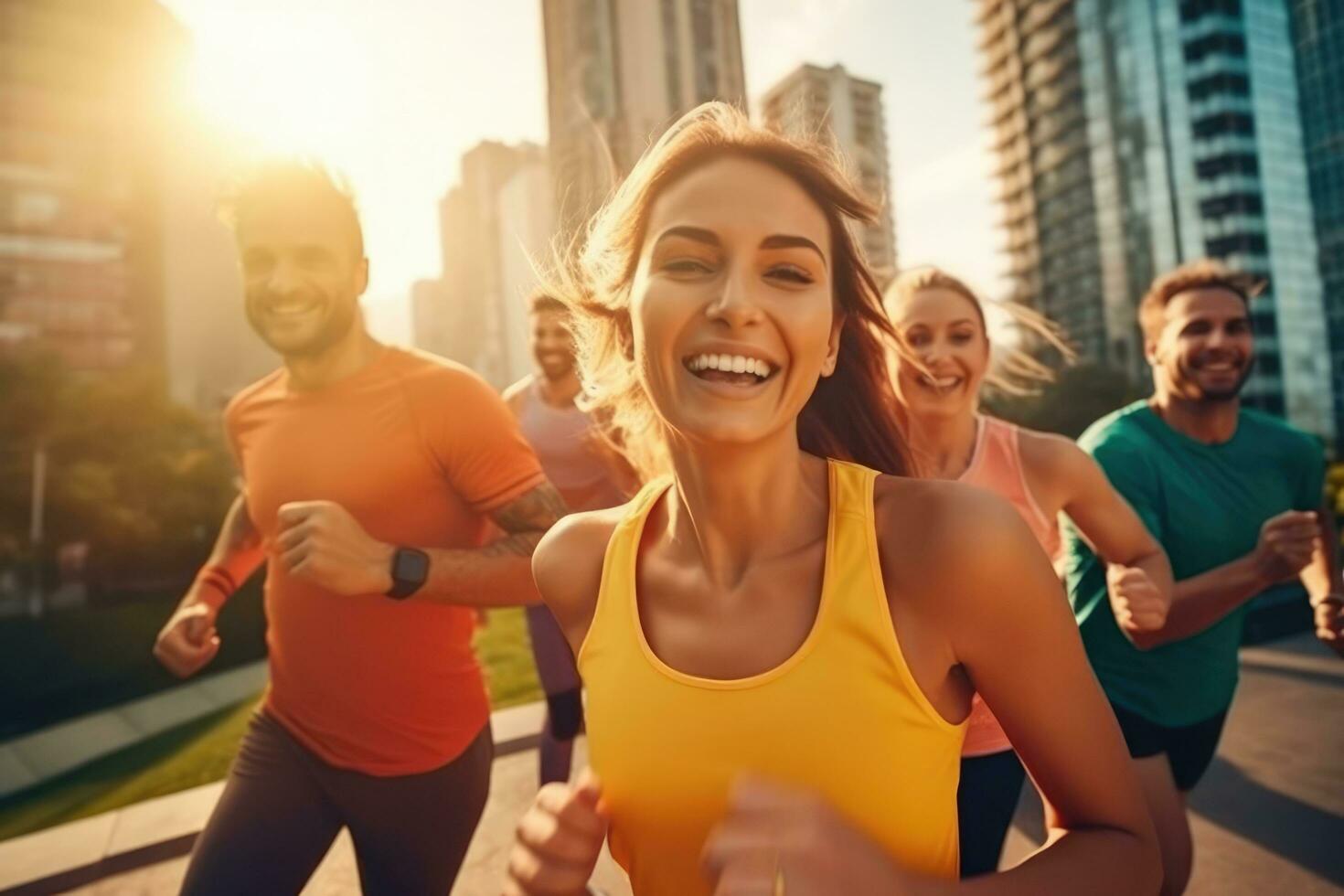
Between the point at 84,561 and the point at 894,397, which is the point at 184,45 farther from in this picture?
the point at 894,397

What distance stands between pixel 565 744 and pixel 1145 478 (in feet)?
9.54

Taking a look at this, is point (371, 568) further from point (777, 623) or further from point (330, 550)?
point (777, 623)

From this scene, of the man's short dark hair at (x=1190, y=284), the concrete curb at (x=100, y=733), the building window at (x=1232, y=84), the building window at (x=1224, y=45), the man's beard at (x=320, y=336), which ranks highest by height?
the building window at (x=1224, y=45)

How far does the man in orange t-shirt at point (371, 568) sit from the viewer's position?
6.85 ft

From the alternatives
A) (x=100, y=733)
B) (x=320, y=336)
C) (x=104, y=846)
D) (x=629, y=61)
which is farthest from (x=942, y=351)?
(x=629, y=61)

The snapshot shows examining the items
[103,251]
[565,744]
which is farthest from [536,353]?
[103,251]

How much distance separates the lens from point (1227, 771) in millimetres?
4730

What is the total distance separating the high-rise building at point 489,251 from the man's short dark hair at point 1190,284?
86.8 metres

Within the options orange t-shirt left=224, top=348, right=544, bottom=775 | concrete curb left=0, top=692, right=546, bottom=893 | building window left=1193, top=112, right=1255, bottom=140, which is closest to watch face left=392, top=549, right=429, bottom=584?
orange t-shirt left=224, top=348, right=544, bottom=775

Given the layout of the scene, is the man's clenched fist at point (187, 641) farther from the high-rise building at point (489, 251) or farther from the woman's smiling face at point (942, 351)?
the high-rise building at point (489, 251)

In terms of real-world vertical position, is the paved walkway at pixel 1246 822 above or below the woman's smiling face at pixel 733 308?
below

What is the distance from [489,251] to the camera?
105m

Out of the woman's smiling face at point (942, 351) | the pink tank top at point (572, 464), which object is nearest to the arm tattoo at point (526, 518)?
the woman's smiling face at point (942, 351)

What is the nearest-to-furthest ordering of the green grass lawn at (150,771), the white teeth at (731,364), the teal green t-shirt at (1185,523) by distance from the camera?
the white teeth at (731,364) → the teal green t-shirt at (1185,523) → the green grass lawn at (150,771)
